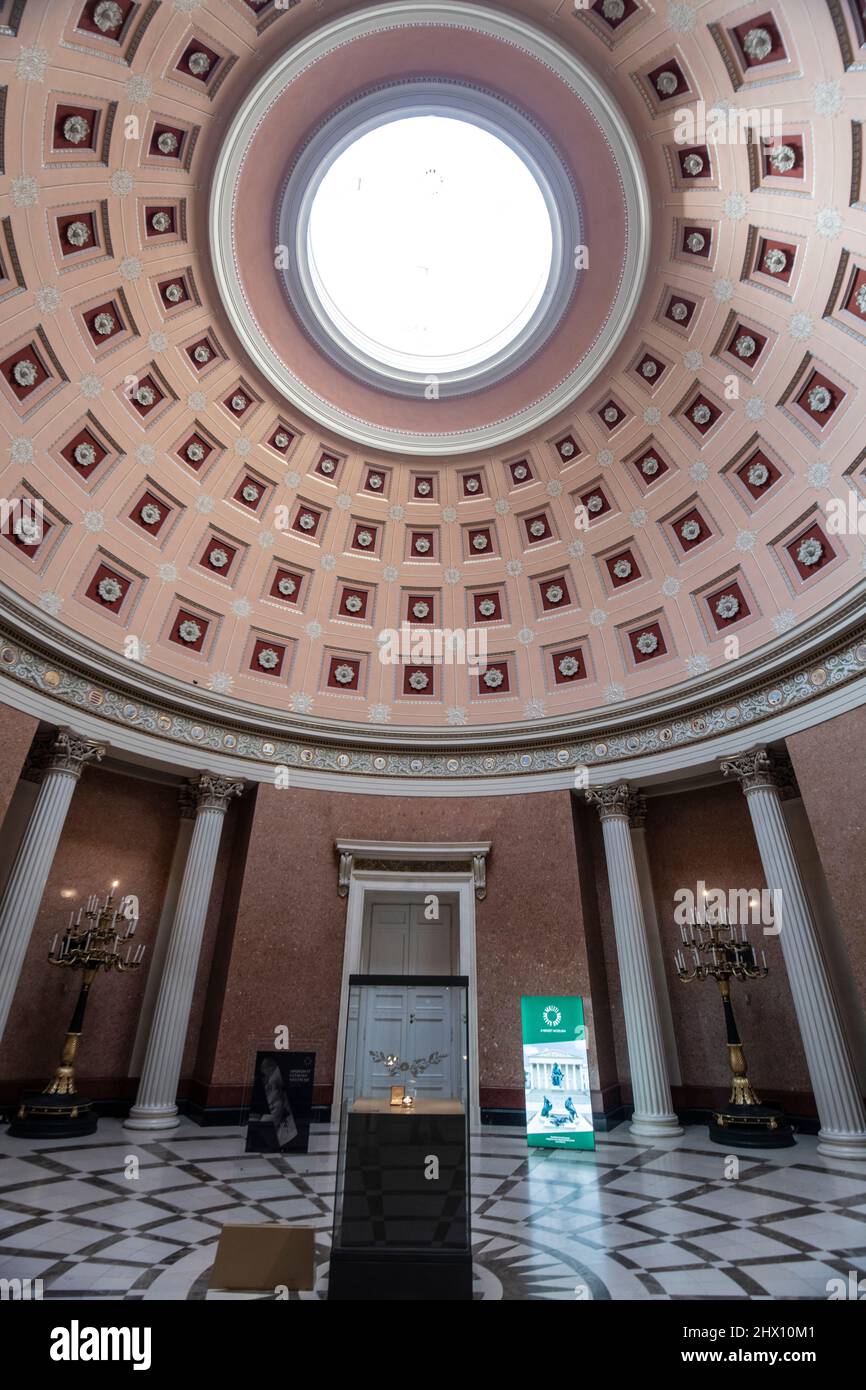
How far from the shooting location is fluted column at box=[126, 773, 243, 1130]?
44.4 ft

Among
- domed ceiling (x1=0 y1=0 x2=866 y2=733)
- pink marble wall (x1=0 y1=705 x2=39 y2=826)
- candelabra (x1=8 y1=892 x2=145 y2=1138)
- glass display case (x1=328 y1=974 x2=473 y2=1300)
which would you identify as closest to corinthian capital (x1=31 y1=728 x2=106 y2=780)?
pink marble wall (x1=0 y1=705 x2=39 y2=826)

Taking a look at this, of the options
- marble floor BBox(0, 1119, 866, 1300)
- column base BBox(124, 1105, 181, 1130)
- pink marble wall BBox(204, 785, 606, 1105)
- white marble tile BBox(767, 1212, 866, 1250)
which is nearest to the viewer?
marble floor BBox(0, 1119, 866, 1300)

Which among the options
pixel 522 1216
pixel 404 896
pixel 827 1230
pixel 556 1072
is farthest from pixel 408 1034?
pixel 404 896

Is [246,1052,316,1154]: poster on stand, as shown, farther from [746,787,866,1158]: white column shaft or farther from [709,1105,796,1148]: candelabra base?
[746,787,866,1158]: white column shaft

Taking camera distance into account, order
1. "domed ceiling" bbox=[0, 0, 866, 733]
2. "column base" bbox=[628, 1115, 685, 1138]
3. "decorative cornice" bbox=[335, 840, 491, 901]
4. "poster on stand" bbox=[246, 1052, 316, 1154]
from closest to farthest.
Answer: "poster on stand" bbox=[246, 1052, 316, 1154] → "domed ceiling" bbox=[0, 0, 866, 733] → "column base" bbox=[628, 1115, 685, 1138] → "decorative cornice" bbox=[335, 840, 491, 901]

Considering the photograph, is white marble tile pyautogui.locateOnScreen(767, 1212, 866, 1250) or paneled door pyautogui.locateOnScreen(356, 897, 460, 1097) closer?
paneled door pyautogui.locateOnScreen(356, 897, 460, 1097)

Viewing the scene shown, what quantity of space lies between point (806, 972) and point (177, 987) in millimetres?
13228

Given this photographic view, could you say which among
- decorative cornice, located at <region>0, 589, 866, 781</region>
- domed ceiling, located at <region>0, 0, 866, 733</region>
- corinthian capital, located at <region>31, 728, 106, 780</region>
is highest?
domed ceiling, located at <region>0, 0, 866, 733</region>

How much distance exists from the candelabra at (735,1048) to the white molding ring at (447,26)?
44.3 ft

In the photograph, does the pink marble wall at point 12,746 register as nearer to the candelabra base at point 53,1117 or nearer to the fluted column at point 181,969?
the fluted column at point 181,969

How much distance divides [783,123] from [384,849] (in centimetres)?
1674

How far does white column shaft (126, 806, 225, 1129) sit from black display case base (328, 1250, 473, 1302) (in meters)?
10.4

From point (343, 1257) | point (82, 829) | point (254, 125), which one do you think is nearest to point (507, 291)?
point (254, 125)

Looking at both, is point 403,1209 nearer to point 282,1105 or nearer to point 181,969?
point 282,1105
